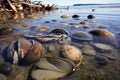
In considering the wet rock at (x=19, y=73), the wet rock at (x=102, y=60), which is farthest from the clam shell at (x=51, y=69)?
the wet rock at (x=102, y=60)

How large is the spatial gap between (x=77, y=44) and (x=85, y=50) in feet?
1.93

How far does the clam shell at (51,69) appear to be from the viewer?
3041 millimetres

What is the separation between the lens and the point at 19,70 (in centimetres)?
340

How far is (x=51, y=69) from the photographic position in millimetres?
3254

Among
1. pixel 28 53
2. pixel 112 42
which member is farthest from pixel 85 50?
pixel 28 53

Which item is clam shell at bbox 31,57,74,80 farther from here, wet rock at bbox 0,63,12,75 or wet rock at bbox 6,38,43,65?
wet rock at bbox 0,63,12,75

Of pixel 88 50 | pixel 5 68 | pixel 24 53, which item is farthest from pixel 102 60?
pixel 5 68

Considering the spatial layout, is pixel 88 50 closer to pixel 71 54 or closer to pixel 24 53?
pixel 71 54

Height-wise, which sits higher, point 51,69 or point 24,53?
point 24,53

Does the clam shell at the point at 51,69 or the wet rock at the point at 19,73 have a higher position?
the clam shell at the point at 51,69

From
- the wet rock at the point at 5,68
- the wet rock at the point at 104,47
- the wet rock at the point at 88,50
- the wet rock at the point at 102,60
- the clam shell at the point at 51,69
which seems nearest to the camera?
the clam shell at the point at 51,69

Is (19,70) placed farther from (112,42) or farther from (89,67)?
(112,42)

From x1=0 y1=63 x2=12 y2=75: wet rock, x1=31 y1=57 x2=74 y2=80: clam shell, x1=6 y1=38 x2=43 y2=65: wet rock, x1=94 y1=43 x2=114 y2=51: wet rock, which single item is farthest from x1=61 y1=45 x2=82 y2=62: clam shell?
x1=0 y1=63 x2=12 y2=75: wet rock

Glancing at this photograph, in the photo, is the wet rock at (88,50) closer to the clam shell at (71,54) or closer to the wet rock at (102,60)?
the wet rock at (102,60)
